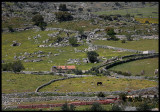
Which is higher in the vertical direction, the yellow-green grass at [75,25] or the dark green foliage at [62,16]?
the dark green foliage at [62,16]

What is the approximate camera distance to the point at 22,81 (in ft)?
249

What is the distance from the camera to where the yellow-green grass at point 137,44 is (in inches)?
4597

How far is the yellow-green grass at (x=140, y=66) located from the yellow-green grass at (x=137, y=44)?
16477 mm

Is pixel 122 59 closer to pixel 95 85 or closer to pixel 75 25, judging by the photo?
pixel 95 85

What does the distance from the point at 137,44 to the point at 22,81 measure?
61.5 m

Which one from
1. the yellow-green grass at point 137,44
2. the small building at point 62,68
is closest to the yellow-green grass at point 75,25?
the yellow-green grass at point 137,44

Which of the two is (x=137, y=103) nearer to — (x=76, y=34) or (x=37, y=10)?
(x=76, y=34)

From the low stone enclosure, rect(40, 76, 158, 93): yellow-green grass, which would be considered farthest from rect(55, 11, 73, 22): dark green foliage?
rect(40, 76, 158, 93): yellow-green grass

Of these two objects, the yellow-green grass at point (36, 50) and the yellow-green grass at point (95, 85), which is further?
the yellow-green grass at point (36, 50)

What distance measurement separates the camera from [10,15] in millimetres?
172375

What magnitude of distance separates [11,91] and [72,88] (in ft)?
42.9

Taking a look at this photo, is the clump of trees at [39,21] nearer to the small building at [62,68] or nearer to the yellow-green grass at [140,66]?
the small building at [62,68]

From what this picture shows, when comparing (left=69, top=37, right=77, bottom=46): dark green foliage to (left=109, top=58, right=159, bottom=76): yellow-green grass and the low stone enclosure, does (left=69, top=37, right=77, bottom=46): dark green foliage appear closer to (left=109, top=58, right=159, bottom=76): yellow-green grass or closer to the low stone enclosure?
the low stone enclosure

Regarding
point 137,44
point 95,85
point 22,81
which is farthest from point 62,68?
point 137,44
